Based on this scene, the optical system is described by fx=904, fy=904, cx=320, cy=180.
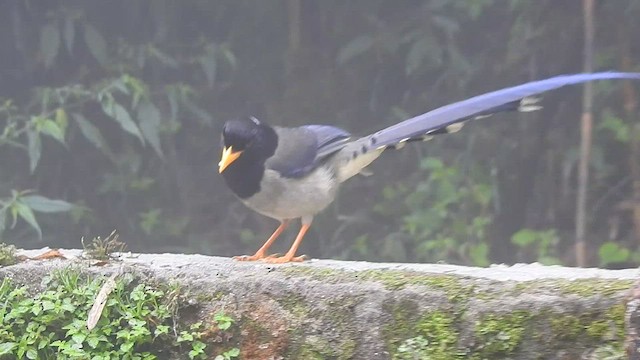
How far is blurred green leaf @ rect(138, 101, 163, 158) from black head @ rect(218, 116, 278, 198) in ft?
4.71

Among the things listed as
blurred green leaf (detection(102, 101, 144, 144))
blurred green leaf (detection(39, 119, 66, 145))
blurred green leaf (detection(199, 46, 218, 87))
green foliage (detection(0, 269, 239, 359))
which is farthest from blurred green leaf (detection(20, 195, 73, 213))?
green foliage (detection(0, 269, 239, 359))

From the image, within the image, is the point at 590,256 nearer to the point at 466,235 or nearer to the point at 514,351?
the point at 466,235

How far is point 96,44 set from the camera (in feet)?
12.8

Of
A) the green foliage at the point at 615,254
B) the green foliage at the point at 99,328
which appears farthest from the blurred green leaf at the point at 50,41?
the green foliage at the point at 615,254

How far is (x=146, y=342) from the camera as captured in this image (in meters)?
2.10

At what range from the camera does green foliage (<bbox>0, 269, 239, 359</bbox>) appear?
2.08 metres

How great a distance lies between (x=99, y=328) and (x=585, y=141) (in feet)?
7.81

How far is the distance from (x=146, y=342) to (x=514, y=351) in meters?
0.84

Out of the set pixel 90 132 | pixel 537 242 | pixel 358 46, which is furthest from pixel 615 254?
pixel 90 132

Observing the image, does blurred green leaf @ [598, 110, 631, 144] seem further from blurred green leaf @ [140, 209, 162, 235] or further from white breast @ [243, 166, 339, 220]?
blurred green leaf @ [140, 209, 162, 235]

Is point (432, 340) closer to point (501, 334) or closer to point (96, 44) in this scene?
point (501, 334)

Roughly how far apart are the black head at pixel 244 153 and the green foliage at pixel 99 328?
0.46 m

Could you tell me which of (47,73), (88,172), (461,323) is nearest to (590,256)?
(461,323)

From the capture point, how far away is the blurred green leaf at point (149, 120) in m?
3.88
